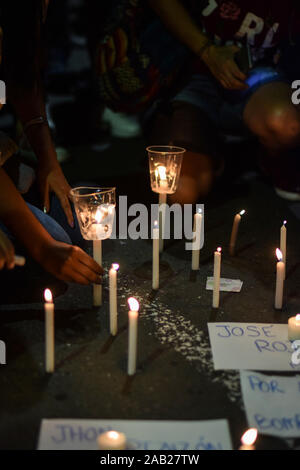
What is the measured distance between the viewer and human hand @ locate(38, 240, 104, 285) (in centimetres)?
162

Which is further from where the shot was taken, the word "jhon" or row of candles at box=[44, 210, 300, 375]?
the word "jhon"

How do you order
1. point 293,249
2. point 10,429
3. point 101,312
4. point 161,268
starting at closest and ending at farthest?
1. point 10,429
2. point 101,312
3. point 161,268
4. point 293,249

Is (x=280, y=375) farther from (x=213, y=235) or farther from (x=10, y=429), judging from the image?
(x=213, y=235)

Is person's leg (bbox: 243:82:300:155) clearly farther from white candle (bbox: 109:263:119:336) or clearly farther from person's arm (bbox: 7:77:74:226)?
white candle (bbox: 109:263:119:336)

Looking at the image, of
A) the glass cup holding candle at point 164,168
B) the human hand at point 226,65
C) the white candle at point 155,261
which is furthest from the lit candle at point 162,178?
the human hand at point 226,65

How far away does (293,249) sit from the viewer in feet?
7.86

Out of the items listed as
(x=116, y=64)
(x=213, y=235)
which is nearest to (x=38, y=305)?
(x=213, y=235)

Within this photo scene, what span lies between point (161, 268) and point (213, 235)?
1.51ft

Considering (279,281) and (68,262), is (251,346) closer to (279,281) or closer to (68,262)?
(279,281)

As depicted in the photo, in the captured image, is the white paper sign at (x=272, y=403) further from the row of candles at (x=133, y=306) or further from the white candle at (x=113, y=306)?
the white candle at (x=113, y=306)

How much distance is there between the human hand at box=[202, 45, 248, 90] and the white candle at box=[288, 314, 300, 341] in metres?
1.40

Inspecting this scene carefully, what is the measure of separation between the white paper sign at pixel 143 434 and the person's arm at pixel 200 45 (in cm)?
180

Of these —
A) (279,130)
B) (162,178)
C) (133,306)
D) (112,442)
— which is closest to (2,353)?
(133,306)

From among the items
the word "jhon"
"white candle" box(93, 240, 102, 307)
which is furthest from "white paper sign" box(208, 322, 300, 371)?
the word "jhon"
